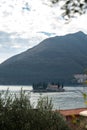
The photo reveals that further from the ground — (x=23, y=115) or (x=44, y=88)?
(x=44, y=88)

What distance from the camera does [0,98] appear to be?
9.12 metres

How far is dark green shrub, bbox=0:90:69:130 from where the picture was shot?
874 cm

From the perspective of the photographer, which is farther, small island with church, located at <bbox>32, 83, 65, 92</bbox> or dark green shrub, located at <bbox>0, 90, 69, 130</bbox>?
small island with church, located at <bbox>32, 83, 65, 92</bbox>

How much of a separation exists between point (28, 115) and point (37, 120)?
259 millimetres

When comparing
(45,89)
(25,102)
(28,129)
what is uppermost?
(45,89)

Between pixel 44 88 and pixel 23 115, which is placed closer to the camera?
pixel 23 115

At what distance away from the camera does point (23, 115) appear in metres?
9.00

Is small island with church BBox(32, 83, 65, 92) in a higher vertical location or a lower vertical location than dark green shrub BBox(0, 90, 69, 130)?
higher

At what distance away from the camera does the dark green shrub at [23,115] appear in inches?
344

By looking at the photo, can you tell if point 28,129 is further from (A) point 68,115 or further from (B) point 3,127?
(A) point 68,115

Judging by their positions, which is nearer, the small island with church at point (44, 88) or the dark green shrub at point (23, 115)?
the dark green shrub at point (23, 115)

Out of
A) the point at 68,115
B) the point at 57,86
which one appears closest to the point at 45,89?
the point at 57,86

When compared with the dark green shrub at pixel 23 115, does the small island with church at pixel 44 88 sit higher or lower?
higher

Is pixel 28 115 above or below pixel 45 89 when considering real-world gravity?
below
